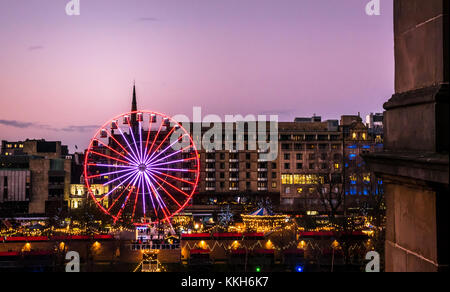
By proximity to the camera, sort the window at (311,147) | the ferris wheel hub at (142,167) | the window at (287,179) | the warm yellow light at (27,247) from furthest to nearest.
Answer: the window at (311,147) → the window at (287,179) → the ferris wheel hub at (142,167) → the warm yellow light at (27,247)

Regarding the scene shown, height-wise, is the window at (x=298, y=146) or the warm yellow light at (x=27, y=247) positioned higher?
the window at (x=298, y=146)

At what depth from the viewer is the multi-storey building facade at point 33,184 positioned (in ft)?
242

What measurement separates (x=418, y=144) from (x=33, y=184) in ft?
256

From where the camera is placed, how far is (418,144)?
5.10 m

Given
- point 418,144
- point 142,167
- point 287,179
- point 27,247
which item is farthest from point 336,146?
point 418,144

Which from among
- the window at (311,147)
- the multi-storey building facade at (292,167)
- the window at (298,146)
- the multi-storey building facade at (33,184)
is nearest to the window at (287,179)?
the multi-storey building facade at (292,167)

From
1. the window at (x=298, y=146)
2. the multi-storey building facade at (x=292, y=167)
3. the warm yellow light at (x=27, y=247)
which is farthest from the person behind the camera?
the window at (x=298, y=146)

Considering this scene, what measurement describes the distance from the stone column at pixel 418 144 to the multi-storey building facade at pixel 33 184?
230 feet

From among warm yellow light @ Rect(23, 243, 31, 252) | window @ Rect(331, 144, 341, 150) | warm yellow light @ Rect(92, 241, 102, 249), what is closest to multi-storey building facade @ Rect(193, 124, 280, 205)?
window @ Rect(331, 144, 341, 150)

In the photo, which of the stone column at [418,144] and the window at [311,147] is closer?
the stone column at [418,144]

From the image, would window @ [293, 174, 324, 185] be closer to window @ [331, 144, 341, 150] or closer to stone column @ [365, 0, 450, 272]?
window @ [331, 144, 341, 150]

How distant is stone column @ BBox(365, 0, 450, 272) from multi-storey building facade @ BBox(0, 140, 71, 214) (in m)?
70.1

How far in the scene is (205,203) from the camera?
91.3 meters

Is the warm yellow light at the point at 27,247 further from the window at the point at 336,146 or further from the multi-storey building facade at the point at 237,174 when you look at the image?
the window at the point at 336,146
